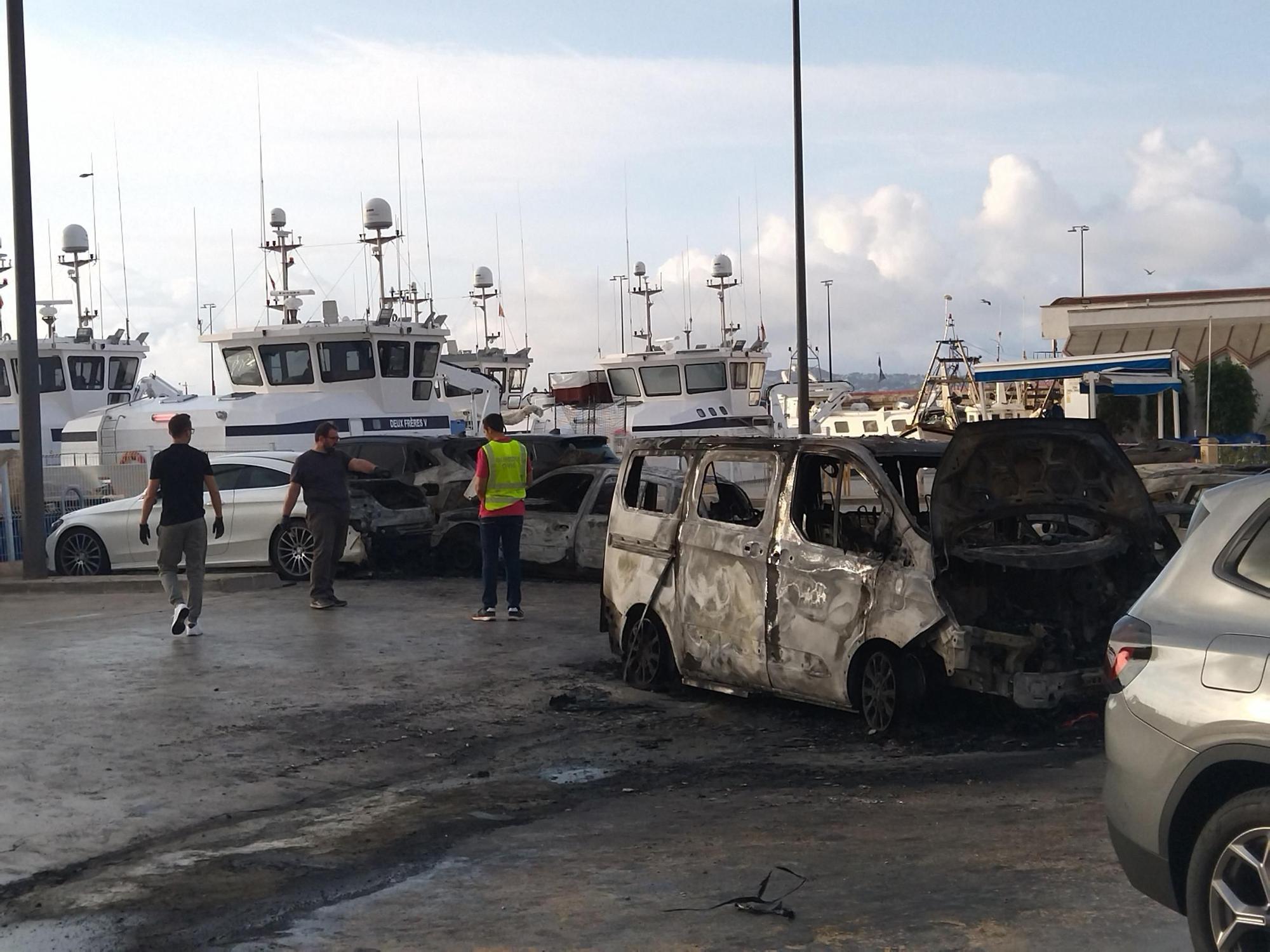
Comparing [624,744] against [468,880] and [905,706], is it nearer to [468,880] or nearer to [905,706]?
[905,706]

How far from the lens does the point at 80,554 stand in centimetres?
1833

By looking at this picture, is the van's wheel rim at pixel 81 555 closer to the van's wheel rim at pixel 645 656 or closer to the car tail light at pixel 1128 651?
the van's wheel rim at pixel 645 656

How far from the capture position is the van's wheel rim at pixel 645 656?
1048 centimetres

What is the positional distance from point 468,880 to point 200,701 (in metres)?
4.45

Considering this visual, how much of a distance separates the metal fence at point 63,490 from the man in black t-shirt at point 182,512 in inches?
247

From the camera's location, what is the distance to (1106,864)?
5.89 metres

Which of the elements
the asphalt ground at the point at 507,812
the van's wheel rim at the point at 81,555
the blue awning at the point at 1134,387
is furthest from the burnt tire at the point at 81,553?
the blue awning at the point at 1134,387

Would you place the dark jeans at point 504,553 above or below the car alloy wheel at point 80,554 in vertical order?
above

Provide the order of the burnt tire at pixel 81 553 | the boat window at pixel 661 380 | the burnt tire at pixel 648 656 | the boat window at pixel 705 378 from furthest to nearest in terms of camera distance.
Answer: the boat window at pixel 661 380
the boat window at pixel 705 378
the burnt tire at pixel 81 553
the burnt tire at pixel 648 656

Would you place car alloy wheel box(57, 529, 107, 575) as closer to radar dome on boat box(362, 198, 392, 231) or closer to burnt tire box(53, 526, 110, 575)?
burnt tire box(53, 526, 110, 575)

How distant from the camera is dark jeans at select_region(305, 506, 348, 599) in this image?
14227 mm

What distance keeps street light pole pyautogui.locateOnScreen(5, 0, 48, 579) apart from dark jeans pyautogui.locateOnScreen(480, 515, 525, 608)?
6003mm

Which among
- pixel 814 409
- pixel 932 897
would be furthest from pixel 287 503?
pixel 814 409

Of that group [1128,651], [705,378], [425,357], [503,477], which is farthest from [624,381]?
[1128,651]
